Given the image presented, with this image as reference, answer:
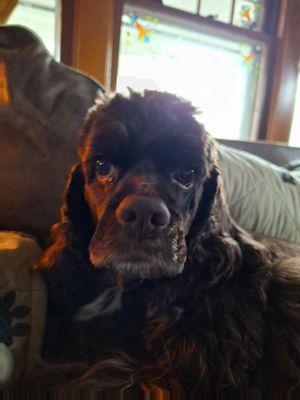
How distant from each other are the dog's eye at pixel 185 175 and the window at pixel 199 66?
1.63m

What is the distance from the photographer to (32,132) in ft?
3.56

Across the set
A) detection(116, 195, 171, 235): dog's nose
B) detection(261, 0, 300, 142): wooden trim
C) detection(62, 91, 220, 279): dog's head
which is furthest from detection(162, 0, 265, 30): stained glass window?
detection(116, 195, 171, 235): dog's nose

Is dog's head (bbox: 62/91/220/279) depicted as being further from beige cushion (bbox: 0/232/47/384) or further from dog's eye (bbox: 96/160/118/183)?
beige cushion (bbox: 0/232/47/384)

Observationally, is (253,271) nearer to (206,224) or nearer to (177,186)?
(206,224)

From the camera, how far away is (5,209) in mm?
1055

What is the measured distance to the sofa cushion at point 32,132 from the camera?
3.49ft

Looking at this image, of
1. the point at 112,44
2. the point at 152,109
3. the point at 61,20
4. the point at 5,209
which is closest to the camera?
the point at 152,109

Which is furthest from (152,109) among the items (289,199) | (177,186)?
(289,199)

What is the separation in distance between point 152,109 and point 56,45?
1.69 m

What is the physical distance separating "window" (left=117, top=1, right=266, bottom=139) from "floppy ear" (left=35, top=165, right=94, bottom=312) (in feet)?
5.42

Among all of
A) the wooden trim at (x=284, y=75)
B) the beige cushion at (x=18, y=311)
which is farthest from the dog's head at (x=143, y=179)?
the wooden trim at (x=284, y=75)

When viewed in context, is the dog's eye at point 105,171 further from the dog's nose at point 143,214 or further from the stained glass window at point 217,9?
the stained glass window at point 217,9

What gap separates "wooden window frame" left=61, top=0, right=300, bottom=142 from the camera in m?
2.27

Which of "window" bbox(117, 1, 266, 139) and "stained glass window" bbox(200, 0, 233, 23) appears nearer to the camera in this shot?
"window" bbox(117, 1, 266, 139)
